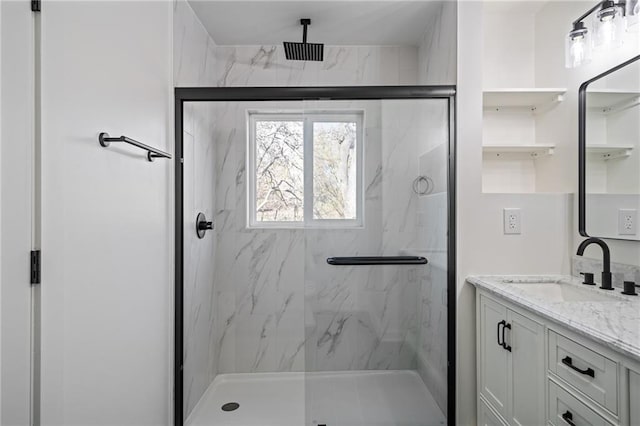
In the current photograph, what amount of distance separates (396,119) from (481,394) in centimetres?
149

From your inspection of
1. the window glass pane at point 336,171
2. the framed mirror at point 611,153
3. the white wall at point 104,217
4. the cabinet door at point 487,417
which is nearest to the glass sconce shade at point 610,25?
the framed mirror at point 611,153

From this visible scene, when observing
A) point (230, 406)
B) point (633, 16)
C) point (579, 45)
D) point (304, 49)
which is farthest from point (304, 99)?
point (230, 406)

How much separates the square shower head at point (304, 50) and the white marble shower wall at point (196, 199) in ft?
1.94

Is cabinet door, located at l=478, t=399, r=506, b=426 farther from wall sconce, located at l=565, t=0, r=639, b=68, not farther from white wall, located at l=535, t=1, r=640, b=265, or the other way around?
wall sconce, located at l=565, t=0, r=639, b=68

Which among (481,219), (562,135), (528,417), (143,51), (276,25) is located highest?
(276,25)

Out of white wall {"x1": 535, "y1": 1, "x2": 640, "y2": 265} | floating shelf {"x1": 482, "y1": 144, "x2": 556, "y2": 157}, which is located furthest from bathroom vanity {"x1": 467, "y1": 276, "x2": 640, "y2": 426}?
floating shelf {"x1": 482, "y1": 144, "x2": 556, "y2": 157}

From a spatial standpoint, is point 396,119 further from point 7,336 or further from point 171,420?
point 171,420

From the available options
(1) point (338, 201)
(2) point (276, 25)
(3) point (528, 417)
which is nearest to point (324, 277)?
(1) point (338, 201)

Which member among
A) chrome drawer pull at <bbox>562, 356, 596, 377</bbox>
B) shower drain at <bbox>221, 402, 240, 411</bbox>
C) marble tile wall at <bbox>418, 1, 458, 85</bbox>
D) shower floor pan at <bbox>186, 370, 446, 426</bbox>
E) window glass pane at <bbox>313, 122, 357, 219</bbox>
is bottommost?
shower drain at <bbox>221, 402, 240, 411</bbox>

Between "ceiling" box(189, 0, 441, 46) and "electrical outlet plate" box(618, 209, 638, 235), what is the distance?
61.3 inches

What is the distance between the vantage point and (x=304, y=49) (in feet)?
8.22

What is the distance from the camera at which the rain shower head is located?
2.43 m

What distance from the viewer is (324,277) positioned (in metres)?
2.09

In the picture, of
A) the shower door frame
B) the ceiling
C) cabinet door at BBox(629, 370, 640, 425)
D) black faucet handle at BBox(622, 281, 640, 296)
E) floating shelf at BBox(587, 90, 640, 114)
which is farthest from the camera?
the ceiling
